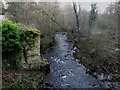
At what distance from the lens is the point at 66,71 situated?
18.3m

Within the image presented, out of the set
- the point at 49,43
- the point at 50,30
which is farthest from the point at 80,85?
the point at 50,30

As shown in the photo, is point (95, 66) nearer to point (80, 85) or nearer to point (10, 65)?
point (80, 85)

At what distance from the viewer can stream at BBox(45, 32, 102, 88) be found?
51.5 feet

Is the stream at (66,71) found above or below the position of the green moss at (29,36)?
below

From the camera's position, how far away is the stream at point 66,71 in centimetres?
1570

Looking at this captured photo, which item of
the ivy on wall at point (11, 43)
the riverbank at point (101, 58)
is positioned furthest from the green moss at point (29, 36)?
the riverbank at point (101, 58)

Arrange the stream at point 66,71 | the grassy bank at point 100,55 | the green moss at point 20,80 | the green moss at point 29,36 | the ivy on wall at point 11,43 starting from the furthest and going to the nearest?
the grassy bank at point 100,55 < the green moss at point 29,36 < the stream at point 66,71 < the ivy on wall at point 11,43 < the green moss at point 20,80

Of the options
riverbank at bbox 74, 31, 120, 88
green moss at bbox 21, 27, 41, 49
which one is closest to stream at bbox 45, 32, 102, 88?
riverbank at bbox 74, 31, 120, 88

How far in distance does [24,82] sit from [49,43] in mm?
13320

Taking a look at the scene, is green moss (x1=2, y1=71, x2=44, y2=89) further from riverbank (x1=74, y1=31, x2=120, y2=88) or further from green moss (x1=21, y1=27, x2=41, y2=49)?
riverbank (x1=74, y1=31, x2=120, y2=88)

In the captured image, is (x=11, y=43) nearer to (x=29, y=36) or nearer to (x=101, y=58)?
(x=29, y=36)

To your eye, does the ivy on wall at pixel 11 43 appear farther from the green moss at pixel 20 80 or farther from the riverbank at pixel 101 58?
the riverbank at pixel 101 58

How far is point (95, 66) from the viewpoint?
18.5 metres

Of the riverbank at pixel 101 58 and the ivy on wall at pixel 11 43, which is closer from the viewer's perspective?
the ivy on wall at pixel 11 43
